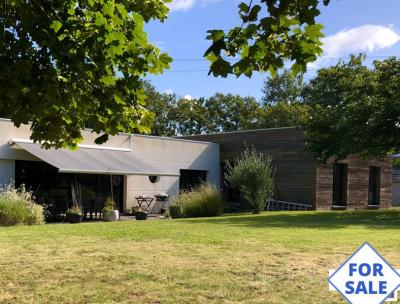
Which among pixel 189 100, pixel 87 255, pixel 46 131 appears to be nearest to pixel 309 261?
pixel 87 255

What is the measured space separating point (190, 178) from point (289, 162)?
511 centimetres

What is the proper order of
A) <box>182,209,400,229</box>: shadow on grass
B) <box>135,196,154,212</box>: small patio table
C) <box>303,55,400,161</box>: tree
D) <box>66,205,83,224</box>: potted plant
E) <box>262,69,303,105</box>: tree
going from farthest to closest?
1. <box>262,69,303,105</box>: tree
2. <box>135,196,154,212</box>: small patio table
3. <box>303,55,400,161</box>: tree
4. <box>66,205,83,224</box>: potted plant
5. <box>182,209,400,229</box>: shadow on grass

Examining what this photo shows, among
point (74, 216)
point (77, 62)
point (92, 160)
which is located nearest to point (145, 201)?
point (92, 160)

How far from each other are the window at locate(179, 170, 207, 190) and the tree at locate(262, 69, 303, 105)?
28167 millimetres

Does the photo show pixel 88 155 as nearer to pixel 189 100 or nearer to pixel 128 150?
pixel 128 150

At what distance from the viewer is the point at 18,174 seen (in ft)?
66.0

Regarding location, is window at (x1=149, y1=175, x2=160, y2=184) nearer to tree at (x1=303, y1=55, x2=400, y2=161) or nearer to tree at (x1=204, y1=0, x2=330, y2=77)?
tree at (x1=303, y1=55, x2=400, y2=161)

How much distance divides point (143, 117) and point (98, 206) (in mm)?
15166

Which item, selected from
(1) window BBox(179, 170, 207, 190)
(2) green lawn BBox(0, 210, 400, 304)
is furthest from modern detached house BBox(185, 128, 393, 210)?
(2) green lawn BBox(0, 210, 400, 304)

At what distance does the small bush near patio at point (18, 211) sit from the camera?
1501 cm

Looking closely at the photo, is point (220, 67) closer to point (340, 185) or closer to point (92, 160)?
point (92, 160)

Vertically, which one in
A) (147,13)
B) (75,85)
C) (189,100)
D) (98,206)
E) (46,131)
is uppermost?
(189,100)

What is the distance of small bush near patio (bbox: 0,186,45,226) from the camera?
49.2ft

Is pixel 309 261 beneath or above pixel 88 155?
beneath
